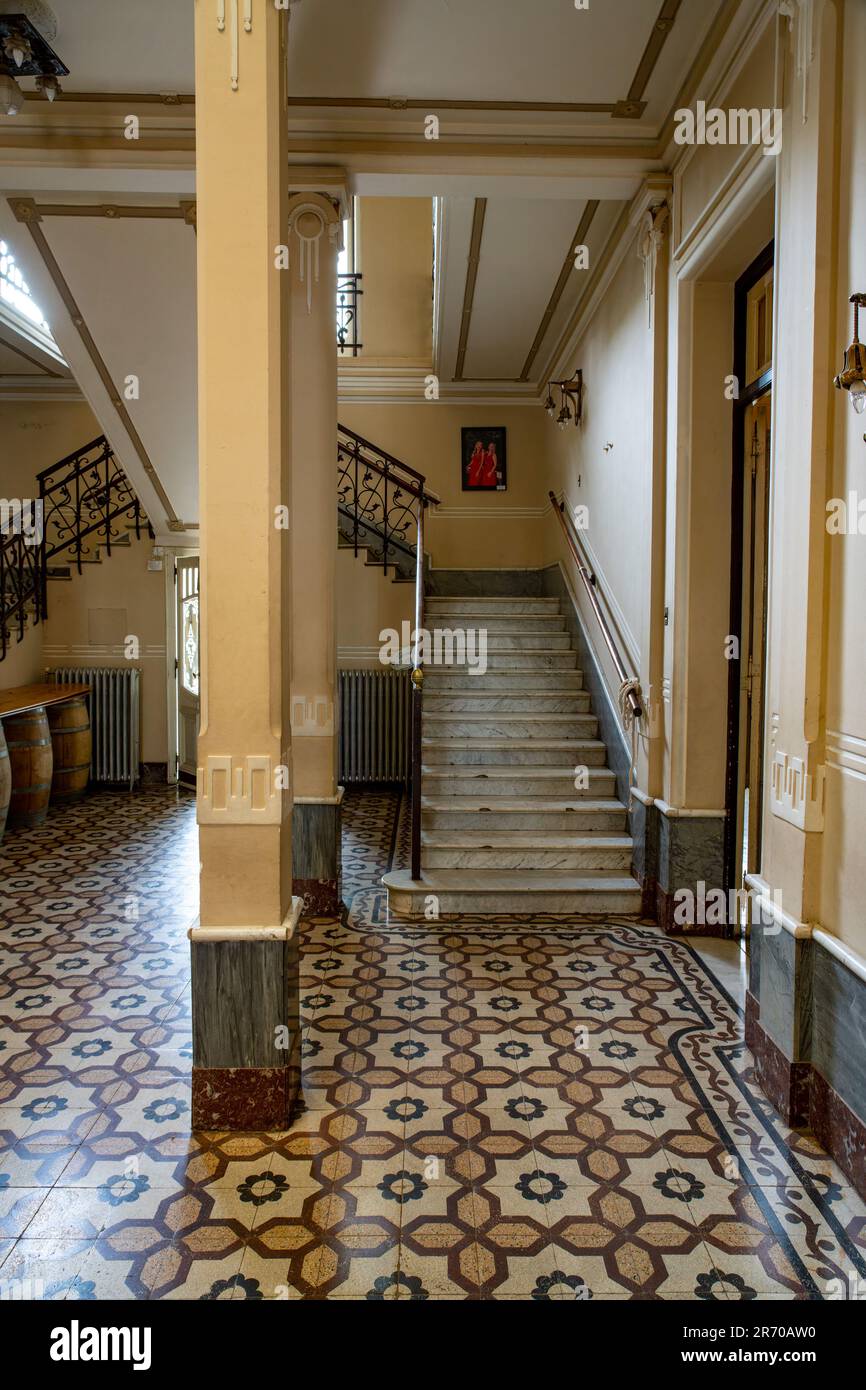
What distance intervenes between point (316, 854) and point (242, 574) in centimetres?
261

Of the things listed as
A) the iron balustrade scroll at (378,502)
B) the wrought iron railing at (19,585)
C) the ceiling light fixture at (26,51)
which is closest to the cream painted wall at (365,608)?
the iron balustrade scroll at (378,502)

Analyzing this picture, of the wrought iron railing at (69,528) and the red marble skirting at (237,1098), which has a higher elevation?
the wrought iron railing at (69,528)

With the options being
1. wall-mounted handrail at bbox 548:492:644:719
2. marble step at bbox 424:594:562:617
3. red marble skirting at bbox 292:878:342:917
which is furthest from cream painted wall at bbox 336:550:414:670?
red marble skirting at bbox 292:878:342:917

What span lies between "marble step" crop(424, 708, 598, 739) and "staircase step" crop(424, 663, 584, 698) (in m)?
0.45

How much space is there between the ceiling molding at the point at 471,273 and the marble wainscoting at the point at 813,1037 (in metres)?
4.67

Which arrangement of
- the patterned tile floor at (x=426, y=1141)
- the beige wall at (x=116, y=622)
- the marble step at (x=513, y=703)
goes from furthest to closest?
the beige wall at (x=116, y=622)
the marble step at (x=513, y=703)
the patterned tile floor at (x=426, y=1141)

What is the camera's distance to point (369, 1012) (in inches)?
155

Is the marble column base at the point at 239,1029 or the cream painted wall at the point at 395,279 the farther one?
the cream painted wall at the point at 395,279

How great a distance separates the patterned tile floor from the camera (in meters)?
2.36

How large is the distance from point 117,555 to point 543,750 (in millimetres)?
5320

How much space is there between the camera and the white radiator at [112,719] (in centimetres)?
900

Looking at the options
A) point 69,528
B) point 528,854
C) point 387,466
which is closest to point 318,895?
point 528,854
